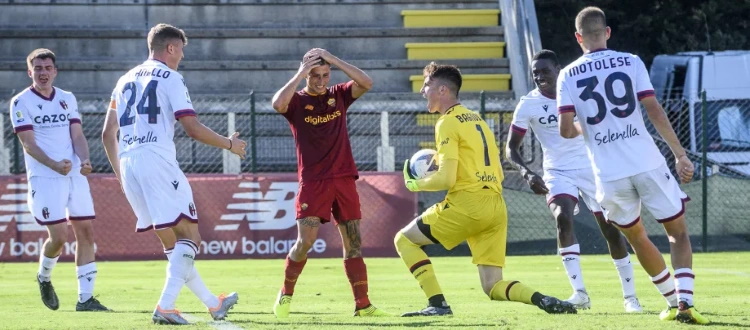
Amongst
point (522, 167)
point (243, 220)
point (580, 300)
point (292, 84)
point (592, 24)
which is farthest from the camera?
point (243, 220)

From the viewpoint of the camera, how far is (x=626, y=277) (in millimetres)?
10352

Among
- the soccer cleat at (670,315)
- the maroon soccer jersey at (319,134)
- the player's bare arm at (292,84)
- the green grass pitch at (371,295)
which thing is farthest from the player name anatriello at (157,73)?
the soccer cleat at (670,315)

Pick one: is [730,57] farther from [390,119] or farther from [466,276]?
[466,276]

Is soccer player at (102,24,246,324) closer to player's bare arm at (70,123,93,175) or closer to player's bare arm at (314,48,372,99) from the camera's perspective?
player's bare arm at (314,48,372,99)

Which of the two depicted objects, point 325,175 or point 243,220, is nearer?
point 325,175

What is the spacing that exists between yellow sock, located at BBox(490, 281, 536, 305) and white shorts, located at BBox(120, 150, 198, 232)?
2.20 meters

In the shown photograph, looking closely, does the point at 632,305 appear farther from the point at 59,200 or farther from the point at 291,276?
the point at 59,200

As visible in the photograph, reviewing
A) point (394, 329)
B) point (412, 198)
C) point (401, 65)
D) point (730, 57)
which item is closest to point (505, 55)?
point (401, 65)

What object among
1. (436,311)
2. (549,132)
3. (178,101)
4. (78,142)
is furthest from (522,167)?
(78,142)

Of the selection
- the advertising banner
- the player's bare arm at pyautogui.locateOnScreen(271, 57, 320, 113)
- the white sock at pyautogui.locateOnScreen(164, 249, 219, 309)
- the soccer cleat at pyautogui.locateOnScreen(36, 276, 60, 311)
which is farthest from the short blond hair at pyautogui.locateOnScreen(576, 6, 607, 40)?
the advertising banner

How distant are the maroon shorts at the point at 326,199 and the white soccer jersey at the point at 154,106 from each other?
1.12 meters

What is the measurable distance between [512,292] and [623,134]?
4.51 ft

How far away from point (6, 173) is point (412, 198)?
593 cm

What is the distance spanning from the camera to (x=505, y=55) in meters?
24.9
